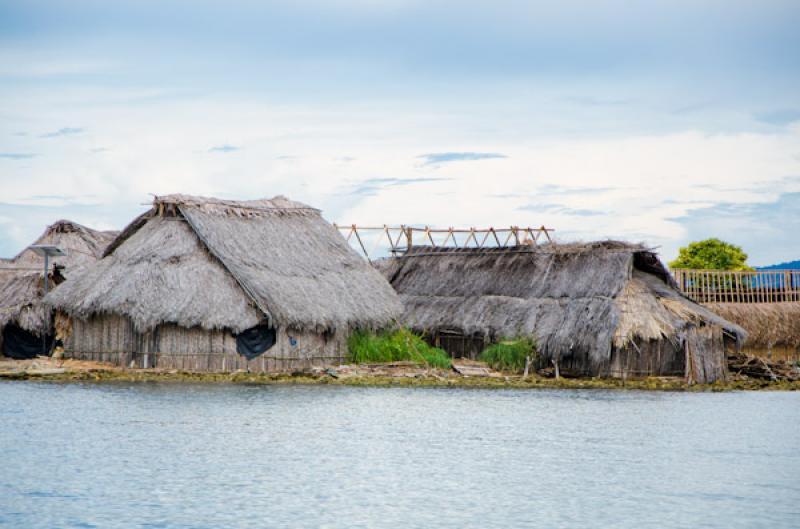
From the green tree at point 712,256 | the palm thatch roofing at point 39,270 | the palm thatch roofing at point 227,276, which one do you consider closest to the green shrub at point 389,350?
the palm thatch roofing at point 227,276

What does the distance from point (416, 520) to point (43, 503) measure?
563 centimetres

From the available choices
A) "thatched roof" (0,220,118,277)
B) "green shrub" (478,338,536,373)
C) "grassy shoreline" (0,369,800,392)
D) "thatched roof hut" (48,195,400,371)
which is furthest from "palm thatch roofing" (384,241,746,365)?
"thatched roof" (0,220,118,277)

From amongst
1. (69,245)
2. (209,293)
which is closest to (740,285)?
(209,293)

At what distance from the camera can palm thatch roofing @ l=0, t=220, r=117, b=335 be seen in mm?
40344

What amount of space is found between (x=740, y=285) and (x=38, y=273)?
26615 millimetres

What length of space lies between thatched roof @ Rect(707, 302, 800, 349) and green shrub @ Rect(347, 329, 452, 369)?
12313mm

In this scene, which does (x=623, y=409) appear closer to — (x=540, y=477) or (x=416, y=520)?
(x=540, y=477)

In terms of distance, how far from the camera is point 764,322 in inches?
1845

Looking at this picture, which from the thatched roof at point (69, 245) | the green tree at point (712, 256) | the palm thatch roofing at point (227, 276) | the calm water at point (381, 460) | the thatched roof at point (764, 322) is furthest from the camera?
the green tree at point (712, 256)

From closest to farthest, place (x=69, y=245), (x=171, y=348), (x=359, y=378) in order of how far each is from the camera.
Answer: (x=171, y=348), (x=359, y=378), (x=69, y=245)

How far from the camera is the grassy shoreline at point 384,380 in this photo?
3466 centimetres

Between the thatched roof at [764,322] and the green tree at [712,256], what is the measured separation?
724 inches

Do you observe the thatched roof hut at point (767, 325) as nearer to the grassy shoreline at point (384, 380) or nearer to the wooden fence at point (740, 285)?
the wooden fence at point (740, 285)

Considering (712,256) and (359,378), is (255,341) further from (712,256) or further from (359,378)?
(712,256)
